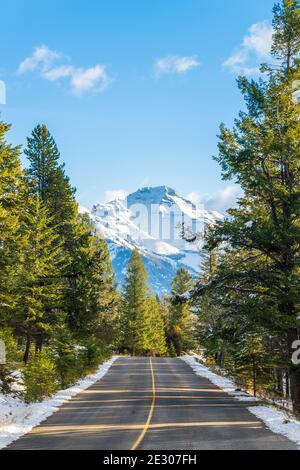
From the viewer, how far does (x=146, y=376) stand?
40.0 m

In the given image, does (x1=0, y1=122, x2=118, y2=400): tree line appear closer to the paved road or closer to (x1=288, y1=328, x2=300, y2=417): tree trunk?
the paved road

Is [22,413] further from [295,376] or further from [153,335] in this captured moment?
[153,335]

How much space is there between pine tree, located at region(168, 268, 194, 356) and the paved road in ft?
170

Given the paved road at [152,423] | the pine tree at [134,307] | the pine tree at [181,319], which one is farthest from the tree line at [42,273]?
the pine tree at [181,319]

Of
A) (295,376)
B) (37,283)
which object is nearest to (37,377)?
(37,283)

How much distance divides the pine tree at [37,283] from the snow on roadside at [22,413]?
543cm

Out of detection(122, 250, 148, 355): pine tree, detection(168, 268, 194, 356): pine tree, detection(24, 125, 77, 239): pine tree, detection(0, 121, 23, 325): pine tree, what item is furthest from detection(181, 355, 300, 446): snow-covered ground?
detection(168, 268, 194, 356): pine tree

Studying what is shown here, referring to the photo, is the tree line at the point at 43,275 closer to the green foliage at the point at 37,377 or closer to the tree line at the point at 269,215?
the green foliage at the point at 37,377

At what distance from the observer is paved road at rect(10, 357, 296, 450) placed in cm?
1378

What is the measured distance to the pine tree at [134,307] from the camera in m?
77.1

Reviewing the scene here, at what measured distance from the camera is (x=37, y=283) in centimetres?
3378

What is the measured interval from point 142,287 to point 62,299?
44110 millimetres

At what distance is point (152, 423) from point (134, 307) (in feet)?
200
